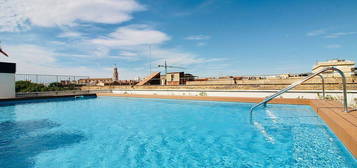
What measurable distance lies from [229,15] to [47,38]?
16666 mm

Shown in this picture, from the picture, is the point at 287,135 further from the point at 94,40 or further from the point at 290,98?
the point at 94,40

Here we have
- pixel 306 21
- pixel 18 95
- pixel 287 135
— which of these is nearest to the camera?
pixel 287 135

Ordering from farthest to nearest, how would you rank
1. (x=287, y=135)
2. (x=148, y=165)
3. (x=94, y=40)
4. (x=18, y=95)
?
(x=94, y=40)
(x=18, y=95)
(x=287, y=135)
(x=148, y=165)

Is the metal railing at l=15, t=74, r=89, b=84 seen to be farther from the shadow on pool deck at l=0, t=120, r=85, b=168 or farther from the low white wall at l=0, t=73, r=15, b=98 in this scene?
the shadow on pool deck at l=0, t=120, r=85, b=168

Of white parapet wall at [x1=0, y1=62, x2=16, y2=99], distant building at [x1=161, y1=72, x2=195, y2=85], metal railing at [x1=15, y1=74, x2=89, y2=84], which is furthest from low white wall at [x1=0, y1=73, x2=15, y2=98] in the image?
distant building at [x1=161, y1=72, x2=195, y2=85]

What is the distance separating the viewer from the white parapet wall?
14148 millimetres

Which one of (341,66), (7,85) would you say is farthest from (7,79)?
(341,66)

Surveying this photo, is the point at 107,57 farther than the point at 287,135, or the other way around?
the point at 107,57

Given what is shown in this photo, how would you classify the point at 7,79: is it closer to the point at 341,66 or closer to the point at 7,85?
the point at 7,85

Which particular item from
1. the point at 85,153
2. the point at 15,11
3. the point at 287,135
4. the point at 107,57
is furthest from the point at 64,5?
the point at 107,57

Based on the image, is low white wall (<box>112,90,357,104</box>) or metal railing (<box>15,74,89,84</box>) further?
metal railing (<box>15,74,89,84</box>)

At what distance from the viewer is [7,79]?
14.4m

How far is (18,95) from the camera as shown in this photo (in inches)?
604

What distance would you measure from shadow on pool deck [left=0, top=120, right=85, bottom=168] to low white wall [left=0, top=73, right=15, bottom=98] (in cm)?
1131
